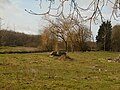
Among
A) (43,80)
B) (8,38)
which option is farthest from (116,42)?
(43,80)

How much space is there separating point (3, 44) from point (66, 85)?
172 feet

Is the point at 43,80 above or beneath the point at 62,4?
beneath

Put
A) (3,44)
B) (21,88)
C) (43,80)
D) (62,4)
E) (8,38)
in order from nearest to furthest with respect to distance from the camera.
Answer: (62,4)
(21,88)
(43,80)
(3,44)
(8,38)

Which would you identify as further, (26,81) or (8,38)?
(8,38)

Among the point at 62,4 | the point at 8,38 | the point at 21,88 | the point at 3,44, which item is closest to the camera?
the point at 62,4

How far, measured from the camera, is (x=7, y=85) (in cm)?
1205

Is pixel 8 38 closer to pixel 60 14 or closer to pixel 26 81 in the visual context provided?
pixel 26 81

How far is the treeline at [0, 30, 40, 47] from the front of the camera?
66125 mm

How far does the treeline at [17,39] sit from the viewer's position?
217 feet

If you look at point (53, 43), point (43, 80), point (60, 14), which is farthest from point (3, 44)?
point (60, 14)

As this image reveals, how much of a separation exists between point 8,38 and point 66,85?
5734 cm

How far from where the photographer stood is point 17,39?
7588cm

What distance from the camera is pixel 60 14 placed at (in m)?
4.22

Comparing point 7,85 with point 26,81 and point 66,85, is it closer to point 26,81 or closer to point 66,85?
point 26,81
